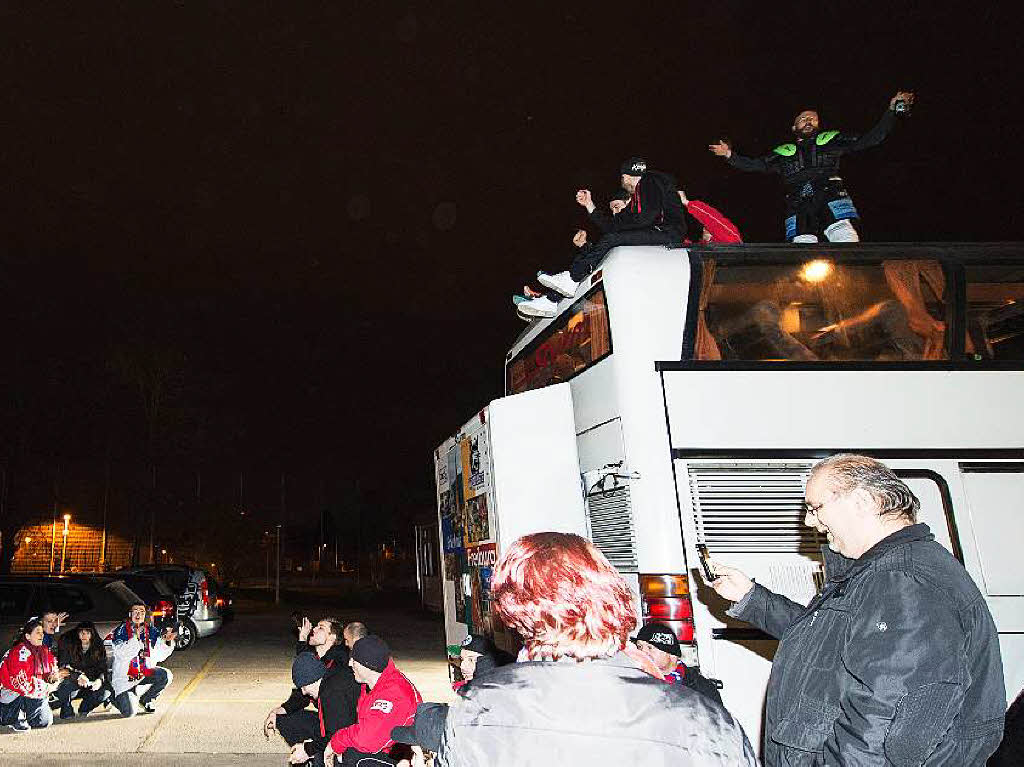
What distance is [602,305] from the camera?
5746mm

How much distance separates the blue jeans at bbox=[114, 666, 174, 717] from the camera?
878cm

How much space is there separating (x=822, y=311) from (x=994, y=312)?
1.43 metres

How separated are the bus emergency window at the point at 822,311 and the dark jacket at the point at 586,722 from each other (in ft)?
12.7

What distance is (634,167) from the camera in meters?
6.68

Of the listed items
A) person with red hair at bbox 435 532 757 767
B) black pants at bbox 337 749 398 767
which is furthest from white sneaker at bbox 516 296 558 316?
person with red hair at bbox 435 532 757 767

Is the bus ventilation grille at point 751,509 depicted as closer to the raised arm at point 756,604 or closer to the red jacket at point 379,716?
the raised arm at point 756,604

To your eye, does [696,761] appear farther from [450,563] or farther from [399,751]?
[450,563]

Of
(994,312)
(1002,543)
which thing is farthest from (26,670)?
(994,312)

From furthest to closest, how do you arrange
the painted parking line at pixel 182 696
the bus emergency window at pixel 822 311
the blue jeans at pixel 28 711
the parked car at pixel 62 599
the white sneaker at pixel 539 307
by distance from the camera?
the parked car at pixel 62 599, the blue jeans at pixel 28 711, the painted parking line at pixel 182 696, the white sneaker at pixel 539 307, the bus emergency window at pixel 822 311

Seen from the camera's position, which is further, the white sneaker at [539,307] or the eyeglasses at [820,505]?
the white sneaker at [539,307]

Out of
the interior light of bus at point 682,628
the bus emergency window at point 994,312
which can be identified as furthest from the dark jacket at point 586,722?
→ the bus emergency window at point 994,312

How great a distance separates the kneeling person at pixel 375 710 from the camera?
4223 millimetres

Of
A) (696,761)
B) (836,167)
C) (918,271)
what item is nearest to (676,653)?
(696,761)

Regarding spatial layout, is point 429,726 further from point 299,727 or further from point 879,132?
point 879,132
